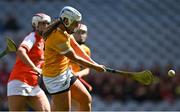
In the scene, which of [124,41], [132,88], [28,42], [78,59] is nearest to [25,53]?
[28,42]

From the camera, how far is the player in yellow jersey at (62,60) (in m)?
7.54

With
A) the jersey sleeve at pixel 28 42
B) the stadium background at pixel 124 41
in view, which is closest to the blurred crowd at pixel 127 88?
the stadium background at pixel 124 41

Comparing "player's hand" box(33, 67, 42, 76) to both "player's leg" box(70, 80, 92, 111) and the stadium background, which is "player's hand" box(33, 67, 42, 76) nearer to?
"player's leg" box(70, 80, 92, 111)

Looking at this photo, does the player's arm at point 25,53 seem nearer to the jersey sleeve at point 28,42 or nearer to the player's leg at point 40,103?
the jersey sleeve at point 28,42

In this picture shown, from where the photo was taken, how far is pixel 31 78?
827 centimetres

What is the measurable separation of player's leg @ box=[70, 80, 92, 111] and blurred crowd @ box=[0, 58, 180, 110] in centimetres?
577

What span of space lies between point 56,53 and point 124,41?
901cm

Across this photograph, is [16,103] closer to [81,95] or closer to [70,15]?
[81,95]

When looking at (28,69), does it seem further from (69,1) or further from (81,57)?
(69,1)

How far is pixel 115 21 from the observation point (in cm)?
1708

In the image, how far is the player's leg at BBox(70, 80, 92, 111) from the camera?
26.9 feet

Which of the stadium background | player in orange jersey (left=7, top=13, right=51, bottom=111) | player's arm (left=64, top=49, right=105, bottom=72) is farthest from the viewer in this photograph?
the stadium background

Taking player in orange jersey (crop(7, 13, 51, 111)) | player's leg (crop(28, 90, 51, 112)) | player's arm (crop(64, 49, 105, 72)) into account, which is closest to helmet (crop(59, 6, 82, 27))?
player's arm (crop(64, 49, 105, 72))

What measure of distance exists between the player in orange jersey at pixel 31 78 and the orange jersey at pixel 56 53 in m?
0.36
